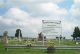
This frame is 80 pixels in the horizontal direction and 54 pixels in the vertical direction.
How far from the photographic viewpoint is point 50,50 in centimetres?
2934

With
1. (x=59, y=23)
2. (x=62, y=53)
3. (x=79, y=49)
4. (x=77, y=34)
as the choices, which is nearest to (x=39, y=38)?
(x=59, y=23)

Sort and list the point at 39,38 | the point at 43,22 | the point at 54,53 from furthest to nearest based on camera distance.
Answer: the point at 39,38, the point at 43,22, the point at 54,53

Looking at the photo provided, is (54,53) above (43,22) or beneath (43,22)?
beneath

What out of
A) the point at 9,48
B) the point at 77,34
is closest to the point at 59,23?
the point at 9,48

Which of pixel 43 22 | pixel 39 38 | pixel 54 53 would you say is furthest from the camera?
pixel 39 38

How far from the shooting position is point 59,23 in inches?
1458

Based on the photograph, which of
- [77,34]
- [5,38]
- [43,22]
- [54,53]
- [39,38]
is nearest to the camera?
[54,53]

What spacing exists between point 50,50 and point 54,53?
58.6 inches

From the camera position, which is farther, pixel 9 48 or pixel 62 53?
pixel 9 48

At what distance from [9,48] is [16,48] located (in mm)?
818

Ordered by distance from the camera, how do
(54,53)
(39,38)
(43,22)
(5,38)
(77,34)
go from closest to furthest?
1. (54,53)
2. (43,22)
3. (5,38)
4. (39,38)
5. (77,34)

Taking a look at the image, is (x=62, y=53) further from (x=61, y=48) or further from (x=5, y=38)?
(x=5, y=38)

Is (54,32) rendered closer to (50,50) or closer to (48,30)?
(48,30)

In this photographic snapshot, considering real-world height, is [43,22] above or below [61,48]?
above
